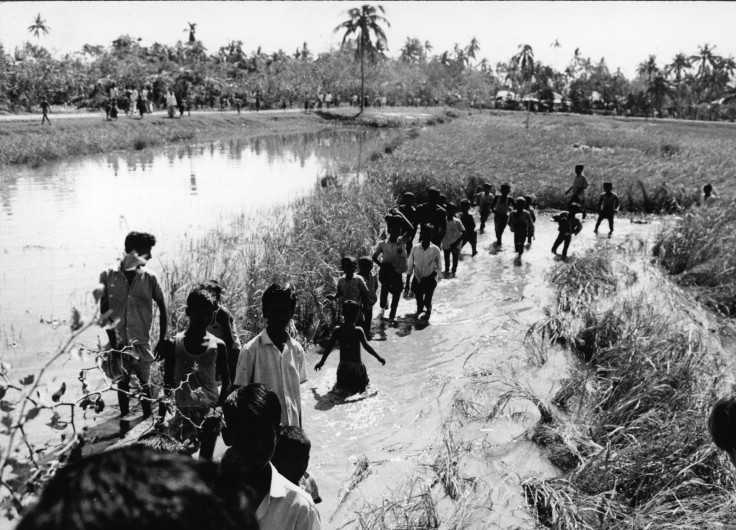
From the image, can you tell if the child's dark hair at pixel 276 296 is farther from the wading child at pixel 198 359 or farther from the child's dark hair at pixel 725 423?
the child's dark hair at pixel 725 423

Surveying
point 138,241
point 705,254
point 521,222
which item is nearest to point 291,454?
point 138,241

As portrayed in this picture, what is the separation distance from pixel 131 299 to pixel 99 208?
1145 cm

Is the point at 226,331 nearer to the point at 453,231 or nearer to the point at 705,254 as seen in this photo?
the point at 453,231

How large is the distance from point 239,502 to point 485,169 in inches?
730

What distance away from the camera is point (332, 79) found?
203 feet

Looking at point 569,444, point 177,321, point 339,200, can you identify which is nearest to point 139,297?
point 177,321

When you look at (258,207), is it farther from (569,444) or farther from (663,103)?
(663,103)

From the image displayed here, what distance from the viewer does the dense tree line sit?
117ft

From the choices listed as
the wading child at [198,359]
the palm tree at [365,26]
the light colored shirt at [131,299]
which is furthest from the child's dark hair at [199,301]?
the palm tree at [365,26]

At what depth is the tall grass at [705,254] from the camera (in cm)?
891

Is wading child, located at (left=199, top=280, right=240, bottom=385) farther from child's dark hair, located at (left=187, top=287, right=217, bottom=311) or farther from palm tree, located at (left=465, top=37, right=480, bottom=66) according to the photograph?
palm tree, located at (left=465, top=37, right=480, bottom=66)

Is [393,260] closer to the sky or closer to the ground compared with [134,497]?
closer to the ground

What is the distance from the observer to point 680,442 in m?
4.39

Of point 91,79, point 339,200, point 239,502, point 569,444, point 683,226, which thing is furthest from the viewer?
point 91,79
